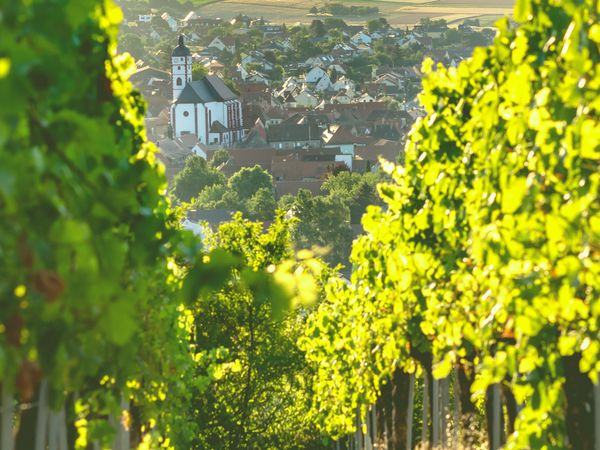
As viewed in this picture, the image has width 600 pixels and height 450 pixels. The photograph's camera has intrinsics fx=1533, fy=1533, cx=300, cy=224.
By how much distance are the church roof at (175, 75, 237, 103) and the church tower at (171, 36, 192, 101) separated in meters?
1.97

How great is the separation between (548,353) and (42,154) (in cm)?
299

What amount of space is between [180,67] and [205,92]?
524 centimetres

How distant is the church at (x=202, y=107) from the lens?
164 meters

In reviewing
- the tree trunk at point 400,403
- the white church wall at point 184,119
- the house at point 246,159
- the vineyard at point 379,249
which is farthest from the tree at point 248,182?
the vineyard at point 379,249

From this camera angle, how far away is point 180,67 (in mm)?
168375

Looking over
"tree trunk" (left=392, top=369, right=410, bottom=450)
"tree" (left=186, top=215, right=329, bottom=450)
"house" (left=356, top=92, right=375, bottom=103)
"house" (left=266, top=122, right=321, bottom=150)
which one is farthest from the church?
"tree trunk" (left=392, top=369, right=410, bottom=450)

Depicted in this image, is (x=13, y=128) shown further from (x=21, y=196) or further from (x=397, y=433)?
(x=397, y=433)

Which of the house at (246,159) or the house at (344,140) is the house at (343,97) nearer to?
the house at (344,140)

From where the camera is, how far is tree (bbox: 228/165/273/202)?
128 meters

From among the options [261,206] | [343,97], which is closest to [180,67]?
[343,97]

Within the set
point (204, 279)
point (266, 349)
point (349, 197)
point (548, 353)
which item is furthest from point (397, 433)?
point (349, 197)

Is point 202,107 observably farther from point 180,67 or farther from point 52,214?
point 52,214

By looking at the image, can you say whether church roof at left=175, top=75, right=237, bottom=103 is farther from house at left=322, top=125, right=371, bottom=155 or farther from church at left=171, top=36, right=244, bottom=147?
house at left=322, top=125, right=371, bottom=155

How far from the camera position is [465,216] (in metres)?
8.34
